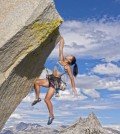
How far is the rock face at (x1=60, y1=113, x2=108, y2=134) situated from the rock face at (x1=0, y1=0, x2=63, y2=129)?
1511 inches

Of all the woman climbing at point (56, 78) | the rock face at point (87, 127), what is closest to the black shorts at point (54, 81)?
the woman climbing at point (56, 78)

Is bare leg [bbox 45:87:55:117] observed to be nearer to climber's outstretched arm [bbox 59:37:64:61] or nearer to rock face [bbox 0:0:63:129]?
rock face [bbox 0:0:63:129]

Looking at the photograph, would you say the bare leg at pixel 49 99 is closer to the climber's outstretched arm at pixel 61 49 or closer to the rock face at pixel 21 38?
the rock face at pixel 21 38

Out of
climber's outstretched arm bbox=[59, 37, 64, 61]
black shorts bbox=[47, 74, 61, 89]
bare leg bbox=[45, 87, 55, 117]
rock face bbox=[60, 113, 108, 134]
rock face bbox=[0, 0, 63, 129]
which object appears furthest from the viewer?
rock face bbox=[60, 113, 108, 134]

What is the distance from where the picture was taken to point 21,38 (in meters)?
13.0

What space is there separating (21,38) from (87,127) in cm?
4586

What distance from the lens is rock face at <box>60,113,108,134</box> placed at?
53875mm

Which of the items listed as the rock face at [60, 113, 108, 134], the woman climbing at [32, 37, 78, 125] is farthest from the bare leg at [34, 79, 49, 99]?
the rock face at [60, 113, 108, 134]

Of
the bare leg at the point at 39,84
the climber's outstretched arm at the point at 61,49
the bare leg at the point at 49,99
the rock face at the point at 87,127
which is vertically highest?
the rock face at the point at 87,127

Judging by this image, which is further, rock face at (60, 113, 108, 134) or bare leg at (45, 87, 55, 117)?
rock face at (60, 113, 108, 134)

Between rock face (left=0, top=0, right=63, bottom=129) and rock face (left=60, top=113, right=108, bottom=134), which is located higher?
rock face (left=60, top=113, right=108, bottom=134)

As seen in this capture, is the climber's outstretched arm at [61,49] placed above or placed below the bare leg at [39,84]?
above

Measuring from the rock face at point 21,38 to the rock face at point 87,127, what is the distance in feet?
126

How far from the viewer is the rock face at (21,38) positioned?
42.2 ft
